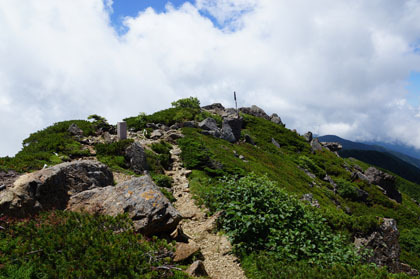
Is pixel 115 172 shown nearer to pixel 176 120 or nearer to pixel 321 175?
pixel 176 120

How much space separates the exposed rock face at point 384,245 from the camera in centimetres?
1219

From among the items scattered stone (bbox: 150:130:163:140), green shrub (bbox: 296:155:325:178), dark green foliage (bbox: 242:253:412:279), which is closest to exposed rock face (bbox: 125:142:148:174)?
scattered stone (bbox: 150:130:163:140)

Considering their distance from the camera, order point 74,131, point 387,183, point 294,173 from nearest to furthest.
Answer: point 74,131 < point 294,173 < point 387,183

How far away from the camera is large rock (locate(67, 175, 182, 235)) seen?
8500 mm

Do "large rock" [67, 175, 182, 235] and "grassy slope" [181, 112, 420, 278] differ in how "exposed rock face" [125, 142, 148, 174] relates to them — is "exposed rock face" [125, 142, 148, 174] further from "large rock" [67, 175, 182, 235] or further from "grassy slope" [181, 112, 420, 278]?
"large rock" [67, 175, 182, 235]

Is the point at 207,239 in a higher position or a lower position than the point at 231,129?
lower

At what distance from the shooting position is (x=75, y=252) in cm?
575

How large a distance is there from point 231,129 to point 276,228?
1092 inches

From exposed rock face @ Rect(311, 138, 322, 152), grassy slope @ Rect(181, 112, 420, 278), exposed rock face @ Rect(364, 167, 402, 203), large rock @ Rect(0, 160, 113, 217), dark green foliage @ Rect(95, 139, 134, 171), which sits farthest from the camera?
exposed rock face @ Rect(311, 138, 322, 152)

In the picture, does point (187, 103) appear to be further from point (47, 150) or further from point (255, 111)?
point (47, 150)

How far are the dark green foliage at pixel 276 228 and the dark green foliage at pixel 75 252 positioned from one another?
3.48 metres

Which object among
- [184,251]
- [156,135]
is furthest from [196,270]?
[156,135]

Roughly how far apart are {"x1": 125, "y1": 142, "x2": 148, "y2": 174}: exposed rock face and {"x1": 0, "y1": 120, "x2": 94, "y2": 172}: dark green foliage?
291cm

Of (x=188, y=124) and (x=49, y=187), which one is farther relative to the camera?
(x=188, y=124)
